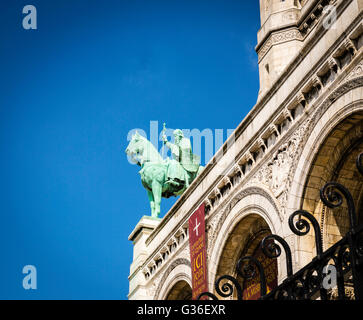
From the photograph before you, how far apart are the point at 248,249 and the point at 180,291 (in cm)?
454

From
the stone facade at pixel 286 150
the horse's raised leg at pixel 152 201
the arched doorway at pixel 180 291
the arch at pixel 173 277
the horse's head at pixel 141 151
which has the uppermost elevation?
the horse's head at pixel 141 151

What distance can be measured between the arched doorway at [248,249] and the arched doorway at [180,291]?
335 centimetres

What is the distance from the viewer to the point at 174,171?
2859cm

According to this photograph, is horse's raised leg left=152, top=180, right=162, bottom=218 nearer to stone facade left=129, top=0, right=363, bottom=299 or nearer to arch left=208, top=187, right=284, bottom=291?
stone facade left=129, top=0, right=363, bottom=299

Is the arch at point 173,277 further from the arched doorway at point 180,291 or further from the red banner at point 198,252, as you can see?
the red banner at point 198,252

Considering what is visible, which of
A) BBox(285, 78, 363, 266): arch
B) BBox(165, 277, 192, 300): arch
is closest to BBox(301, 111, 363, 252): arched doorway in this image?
BBox(285, 78, 363, 266): arch

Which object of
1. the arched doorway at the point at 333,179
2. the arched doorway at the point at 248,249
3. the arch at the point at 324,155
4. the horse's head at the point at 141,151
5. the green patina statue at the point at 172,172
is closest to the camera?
the arch at the point at 324,155

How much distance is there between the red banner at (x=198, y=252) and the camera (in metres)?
19.5

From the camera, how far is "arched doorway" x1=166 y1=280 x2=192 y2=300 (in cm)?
2208

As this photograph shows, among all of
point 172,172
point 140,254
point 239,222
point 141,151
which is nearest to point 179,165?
point 172,172

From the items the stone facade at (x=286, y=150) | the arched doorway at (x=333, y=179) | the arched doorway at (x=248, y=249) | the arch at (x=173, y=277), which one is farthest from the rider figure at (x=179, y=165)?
the arched doorway at (x=333, y=179)
